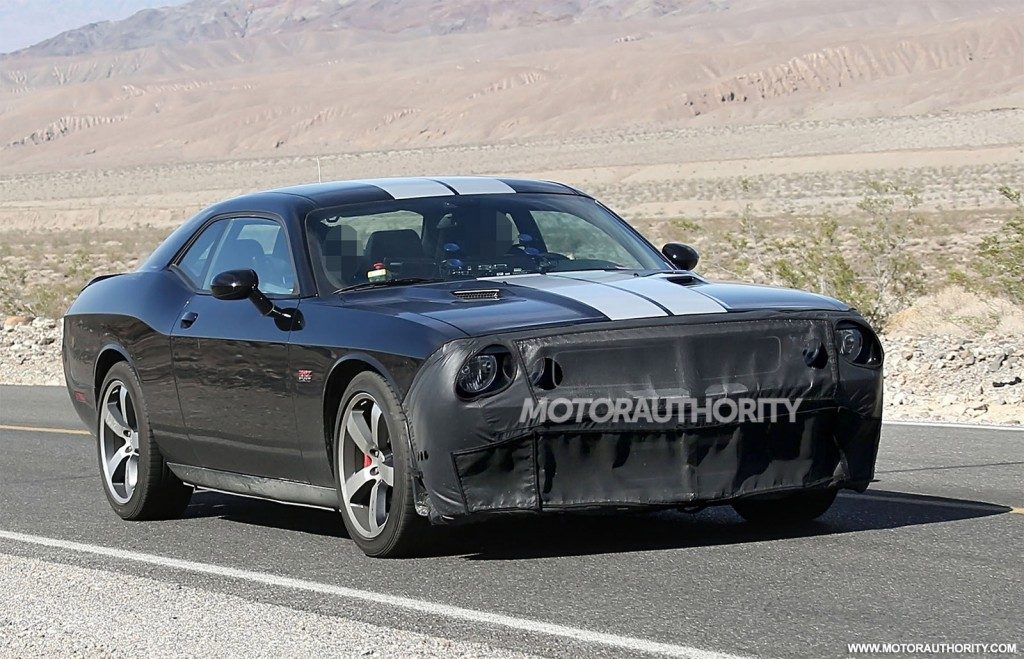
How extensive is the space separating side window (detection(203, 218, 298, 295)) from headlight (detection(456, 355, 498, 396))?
4.95 feet

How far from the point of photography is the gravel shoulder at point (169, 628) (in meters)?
5.28

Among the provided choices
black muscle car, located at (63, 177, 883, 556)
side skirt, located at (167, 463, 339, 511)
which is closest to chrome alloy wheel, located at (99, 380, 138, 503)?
black muscle car, located at (63, 177, 883, 556)

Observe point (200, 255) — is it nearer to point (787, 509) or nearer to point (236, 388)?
point (236, 388)

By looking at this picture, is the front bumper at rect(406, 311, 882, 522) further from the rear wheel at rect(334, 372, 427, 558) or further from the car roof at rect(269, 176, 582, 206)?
the car roof at rect(269, 176, 582, 206)

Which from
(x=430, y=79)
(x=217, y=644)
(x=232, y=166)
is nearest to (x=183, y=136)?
(x=430, y=79)

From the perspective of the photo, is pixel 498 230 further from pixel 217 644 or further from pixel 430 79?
pixel 430 79

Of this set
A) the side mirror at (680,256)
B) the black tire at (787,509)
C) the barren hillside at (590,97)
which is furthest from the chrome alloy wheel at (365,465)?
the barren hillside at (590,97)

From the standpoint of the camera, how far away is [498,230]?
25.4 ft

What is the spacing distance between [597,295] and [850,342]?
1.03 meters

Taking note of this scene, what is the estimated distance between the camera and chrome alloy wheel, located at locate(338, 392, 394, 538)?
666 cm

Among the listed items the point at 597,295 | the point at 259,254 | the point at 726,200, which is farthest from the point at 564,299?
the point at 726,200

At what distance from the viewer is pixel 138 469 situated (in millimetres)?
8516

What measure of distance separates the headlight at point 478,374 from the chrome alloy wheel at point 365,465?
19.6 inches

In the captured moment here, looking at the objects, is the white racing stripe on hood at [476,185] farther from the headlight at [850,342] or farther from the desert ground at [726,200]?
the desert ground at [726,200]
